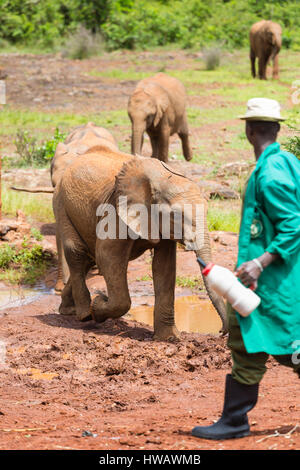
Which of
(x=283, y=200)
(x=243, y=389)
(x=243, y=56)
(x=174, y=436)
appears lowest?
(x=243, y=56)

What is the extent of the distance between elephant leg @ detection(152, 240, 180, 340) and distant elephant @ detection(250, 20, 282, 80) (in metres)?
18.6

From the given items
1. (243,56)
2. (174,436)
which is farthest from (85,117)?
(174,436)

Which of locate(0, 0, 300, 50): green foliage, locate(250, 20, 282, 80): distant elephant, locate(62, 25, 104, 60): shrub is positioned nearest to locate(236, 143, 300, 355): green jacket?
locate(250, 20, 282, 80): distant elephant

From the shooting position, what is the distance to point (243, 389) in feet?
14.3

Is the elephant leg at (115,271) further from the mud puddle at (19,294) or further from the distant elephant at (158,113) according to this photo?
the distant elephant at (158,113)

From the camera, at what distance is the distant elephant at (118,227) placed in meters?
6.58

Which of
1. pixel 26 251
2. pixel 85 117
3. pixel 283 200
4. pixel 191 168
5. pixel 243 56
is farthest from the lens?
pixel 243 56

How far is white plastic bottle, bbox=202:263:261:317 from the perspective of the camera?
4004 millimetres

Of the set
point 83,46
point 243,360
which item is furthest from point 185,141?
point 83,46

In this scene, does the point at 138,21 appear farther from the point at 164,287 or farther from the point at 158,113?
the point at 164,287

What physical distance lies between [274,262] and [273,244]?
0.40ft

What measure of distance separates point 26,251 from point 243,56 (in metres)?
21.6

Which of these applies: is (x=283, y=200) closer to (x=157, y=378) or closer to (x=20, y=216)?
(x=157, y=378)

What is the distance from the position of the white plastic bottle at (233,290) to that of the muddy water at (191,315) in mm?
3879
